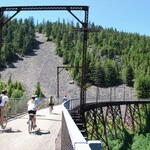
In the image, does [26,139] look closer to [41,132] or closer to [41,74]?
[41,132]

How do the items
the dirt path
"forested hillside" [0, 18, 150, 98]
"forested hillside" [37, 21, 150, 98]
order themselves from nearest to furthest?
"forested hillside" [37, 21, 150, 98], "forested hillside" [0, 18, 150, 98], the dirt path

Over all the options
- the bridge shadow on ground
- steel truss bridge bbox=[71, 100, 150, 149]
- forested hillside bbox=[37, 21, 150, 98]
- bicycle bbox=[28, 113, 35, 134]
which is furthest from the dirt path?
bicycle bbox=[28, 113, 35, 134]

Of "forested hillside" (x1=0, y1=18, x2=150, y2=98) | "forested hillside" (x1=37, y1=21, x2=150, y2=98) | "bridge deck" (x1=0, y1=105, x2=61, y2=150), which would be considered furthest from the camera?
"forested hillside" (x1=0, y1=18, x2=150, y2=98)

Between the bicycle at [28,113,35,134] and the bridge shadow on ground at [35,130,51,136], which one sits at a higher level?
the bicycle at [28,113,35,134]

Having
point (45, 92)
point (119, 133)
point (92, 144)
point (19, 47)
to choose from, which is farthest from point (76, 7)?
point (19, 47)

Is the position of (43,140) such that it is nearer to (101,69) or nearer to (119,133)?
(119,133)

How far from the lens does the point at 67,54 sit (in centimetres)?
17988

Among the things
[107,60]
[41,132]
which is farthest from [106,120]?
[107,60]

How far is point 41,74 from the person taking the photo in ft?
545

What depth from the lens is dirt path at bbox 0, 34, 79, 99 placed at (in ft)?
482

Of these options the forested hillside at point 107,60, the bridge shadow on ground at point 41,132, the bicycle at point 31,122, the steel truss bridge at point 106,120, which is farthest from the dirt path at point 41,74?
the bicycle at point 31,122

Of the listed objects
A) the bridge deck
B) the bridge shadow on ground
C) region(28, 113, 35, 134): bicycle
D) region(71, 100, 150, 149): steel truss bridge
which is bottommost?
region(71, 100, 150, 149): steel truss bridge

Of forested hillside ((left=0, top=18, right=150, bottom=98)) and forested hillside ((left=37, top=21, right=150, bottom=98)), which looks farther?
forested hillside ((left=0, top=18, right=150, bottom=98))

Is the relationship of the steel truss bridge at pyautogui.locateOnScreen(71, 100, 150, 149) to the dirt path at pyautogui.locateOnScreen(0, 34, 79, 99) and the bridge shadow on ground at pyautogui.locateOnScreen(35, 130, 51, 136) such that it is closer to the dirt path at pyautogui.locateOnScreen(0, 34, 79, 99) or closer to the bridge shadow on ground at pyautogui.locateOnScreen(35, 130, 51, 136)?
the bridge shadow on ground at pyautogui.locateOnScreen(35, 130, 51, 136)
